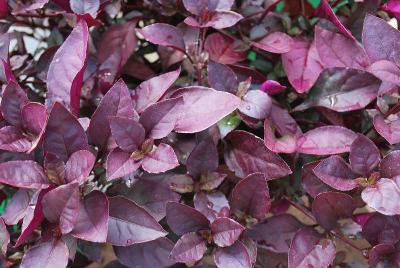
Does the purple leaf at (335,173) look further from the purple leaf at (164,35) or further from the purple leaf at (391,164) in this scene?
the purple leaf at (164,35)

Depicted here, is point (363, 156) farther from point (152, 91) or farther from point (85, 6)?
point (85, 6)

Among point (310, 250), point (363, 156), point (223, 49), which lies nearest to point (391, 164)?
point (363, 156)

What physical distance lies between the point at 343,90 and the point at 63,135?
16.9 inches

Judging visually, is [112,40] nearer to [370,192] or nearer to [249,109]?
[249,109]

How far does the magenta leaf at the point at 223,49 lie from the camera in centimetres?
101

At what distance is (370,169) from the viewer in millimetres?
812

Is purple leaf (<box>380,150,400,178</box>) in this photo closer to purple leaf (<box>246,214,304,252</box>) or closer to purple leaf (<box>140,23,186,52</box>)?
purple leaf (<box>246,214,304,252</box>)

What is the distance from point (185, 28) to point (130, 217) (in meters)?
0.37

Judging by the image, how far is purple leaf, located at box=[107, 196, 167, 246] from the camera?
767mm

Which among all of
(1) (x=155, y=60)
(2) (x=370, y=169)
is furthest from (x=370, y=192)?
(1) (x=155, y=60)

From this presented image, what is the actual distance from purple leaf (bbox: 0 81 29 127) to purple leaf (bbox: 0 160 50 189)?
7 cm

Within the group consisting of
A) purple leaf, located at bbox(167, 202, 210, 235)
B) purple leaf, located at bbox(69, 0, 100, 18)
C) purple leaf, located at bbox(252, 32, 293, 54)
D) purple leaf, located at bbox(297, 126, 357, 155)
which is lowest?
purple leaf, located at bbox(167, 202, 210, 235)

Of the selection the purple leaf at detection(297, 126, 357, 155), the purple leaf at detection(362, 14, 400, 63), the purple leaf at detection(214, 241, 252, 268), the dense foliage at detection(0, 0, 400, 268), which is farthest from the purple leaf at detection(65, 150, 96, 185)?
the purple leaf at detection(362, 14, 400, 63)

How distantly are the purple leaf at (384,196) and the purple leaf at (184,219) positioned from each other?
216 millimetres
